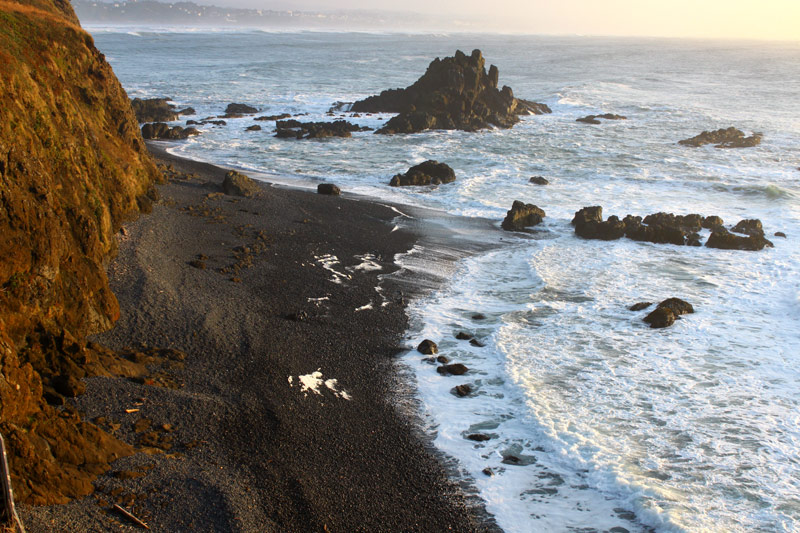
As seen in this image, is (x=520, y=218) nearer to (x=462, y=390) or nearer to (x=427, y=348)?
(x=427, y=348)

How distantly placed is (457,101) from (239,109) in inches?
759

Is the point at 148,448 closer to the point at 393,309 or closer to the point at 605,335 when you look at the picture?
the point at 393,309

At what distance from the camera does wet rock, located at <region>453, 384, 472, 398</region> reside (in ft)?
40.5

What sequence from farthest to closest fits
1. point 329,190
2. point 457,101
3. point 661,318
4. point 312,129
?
point 457,101, point 312,129, point 329,190, point 661,318

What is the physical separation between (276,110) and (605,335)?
47505 mm

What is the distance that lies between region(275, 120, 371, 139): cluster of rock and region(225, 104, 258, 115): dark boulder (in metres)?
7.77

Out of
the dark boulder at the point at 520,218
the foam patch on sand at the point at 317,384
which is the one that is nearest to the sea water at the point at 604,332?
the dark boulder at the point at 520,218

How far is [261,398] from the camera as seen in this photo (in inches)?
449

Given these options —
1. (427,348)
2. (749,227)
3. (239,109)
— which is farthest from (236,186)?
(239,109)

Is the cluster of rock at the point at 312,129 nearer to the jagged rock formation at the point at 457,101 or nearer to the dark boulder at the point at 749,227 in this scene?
the jagged rock formation at the point at 457,101

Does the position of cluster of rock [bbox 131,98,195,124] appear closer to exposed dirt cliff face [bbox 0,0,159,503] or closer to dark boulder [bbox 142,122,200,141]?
dark boulder [bbox 142,122,200,141]

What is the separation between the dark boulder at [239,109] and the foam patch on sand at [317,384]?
44.4 meters

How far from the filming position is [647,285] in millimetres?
18203

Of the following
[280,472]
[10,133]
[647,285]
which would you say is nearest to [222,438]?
[280,472]
